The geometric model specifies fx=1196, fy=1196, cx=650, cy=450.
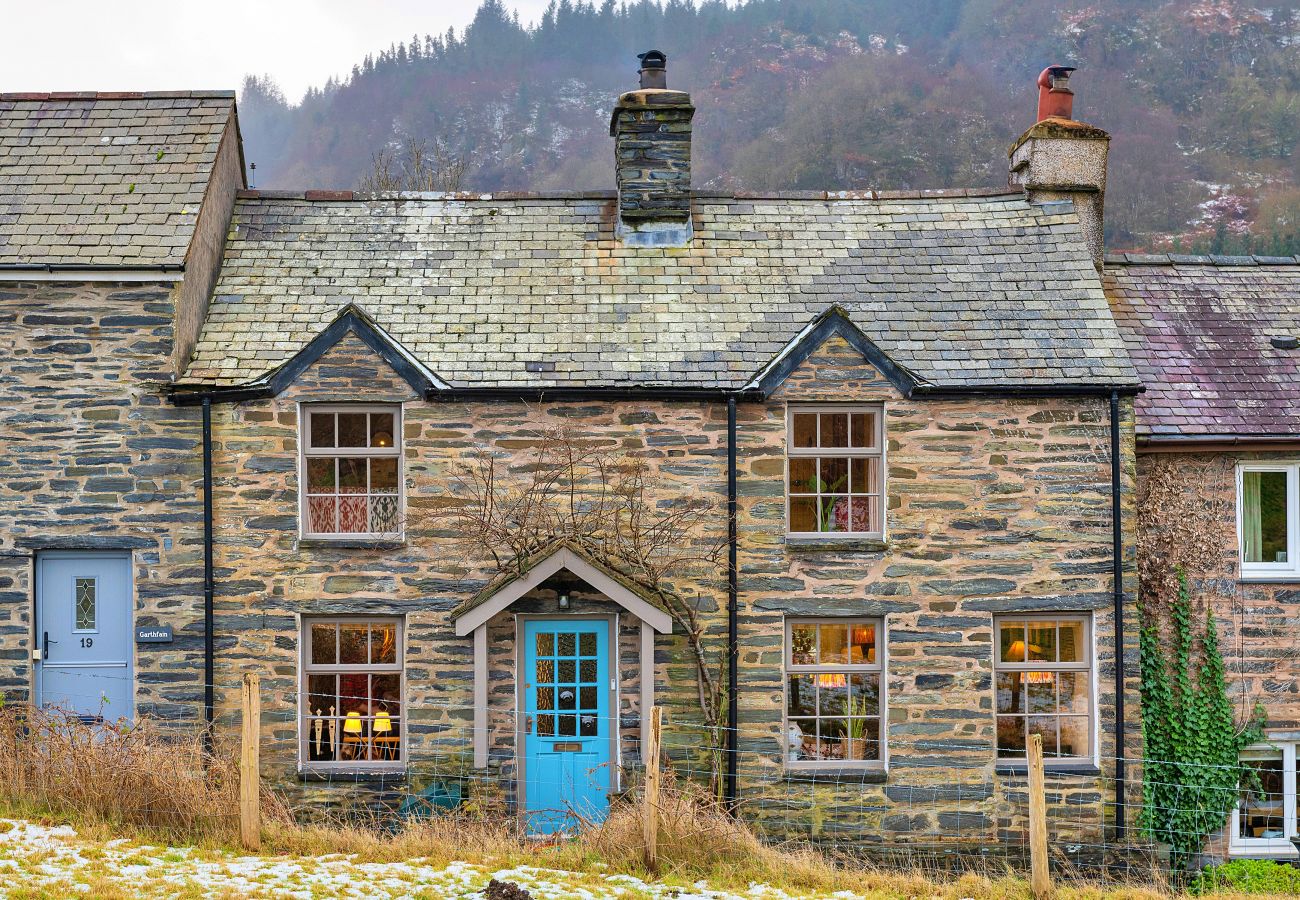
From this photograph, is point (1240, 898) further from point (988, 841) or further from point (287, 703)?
point (287, 703)

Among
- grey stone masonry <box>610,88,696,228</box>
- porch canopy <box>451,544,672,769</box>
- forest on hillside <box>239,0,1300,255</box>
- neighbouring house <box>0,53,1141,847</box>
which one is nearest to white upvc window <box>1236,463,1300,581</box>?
neighbouring house <box>0,53,1141,847</box>

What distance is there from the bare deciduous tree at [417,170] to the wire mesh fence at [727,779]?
14.1m

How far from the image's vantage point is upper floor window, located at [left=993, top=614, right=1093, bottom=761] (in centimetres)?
1292

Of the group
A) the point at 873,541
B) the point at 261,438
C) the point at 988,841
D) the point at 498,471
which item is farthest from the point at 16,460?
the point at 988,841

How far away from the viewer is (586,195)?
14.9 m

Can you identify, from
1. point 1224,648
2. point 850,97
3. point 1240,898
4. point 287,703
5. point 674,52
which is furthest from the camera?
point 674,52

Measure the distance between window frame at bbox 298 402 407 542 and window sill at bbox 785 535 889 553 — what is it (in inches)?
163

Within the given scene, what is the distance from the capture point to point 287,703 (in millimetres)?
12414

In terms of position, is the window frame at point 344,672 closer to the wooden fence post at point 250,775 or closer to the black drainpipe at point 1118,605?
the wooden fence post at point 250,775

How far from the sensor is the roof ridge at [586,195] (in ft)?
48.6

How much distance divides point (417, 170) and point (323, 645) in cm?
2061

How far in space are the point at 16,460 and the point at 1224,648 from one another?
1344 cm

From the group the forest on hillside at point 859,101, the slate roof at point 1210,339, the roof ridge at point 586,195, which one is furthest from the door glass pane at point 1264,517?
the forest on hillside at point 859,101

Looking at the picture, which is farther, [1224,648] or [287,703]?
[1224,648]
